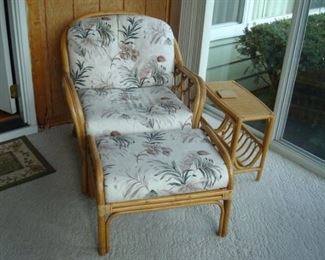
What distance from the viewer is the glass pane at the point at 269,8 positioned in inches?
104

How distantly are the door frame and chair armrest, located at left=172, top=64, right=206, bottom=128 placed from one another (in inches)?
34.6

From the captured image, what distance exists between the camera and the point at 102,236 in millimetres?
1592

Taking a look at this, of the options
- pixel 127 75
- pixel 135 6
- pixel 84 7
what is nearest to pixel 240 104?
pixel 127 75

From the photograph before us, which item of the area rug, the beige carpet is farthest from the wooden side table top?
the area rug

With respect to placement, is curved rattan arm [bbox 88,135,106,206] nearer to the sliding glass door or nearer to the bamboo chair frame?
the bamboo chair frame

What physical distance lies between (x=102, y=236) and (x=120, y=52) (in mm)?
1078

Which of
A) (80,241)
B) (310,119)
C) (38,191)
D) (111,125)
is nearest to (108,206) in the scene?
(80,241)

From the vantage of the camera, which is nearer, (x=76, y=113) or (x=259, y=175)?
(x=76, y=113)

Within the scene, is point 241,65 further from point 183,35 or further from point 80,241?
point 80,241

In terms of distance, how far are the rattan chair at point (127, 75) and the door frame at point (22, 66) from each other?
24 cm

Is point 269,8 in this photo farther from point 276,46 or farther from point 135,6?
point 135,6

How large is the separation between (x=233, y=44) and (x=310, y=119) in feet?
2.80

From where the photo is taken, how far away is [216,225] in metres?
1.86

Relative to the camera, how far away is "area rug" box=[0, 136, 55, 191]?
2086mm
